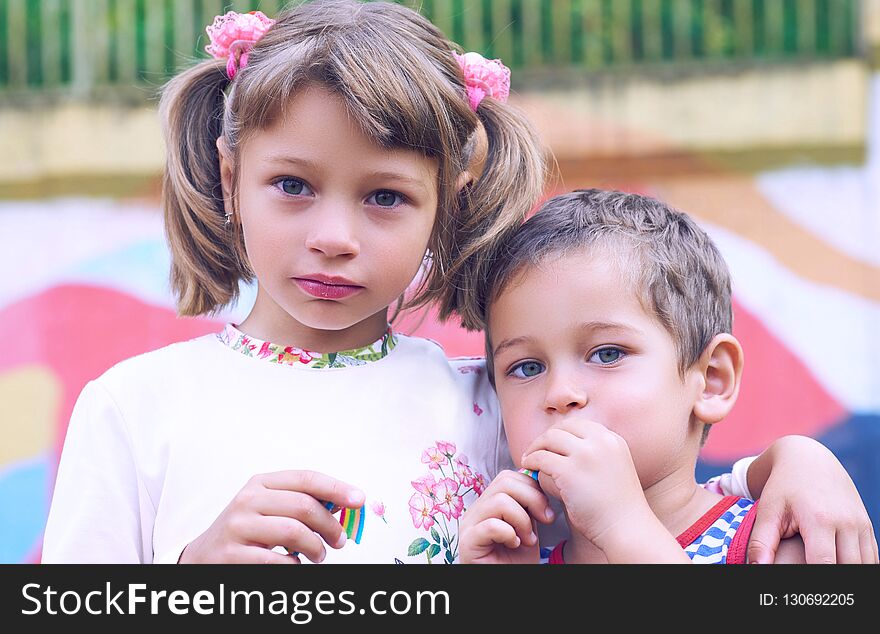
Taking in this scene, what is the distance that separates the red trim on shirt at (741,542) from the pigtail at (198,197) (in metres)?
0.91

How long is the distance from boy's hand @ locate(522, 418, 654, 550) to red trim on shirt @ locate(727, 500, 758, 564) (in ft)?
0.60

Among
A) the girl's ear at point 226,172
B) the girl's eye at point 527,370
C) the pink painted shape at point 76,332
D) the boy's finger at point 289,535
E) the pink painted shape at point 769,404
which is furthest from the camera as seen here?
the pink painted shape at point 76,332

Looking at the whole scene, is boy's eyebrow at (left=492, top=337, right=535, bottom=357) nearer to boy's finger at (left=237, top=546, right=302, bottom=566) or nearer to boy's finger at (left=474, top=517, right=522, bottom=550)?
boy's finger at (left=474, top=517, right=522, bottom=550)

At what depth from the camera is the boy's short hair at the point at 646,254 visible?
1.57m

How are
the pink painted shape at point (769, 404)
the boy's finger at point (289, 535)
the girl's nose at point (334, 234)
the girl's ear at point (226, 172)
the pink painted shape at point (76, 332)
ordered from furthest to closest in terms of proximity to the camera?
the pink painted shape at point (76, 332)
the pink painted shape at point (769, 404)
the girl's ear at point (226, 172)
the girl's nose at point (334, 234)
the boy's finger at point (289, 535)

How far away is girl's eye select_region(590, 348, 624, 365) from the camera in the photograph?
1.52 meters

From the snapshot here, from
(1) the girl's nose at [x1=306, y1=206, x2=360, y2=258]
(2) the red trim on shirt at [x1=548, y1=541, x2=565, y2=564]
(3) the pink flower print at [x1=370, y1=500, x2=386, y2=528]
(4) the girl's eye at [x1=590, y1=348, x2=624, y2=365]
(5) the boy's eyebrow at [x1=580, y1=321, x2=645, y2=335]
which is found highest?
(1) the girl's nose at [x1=306, y1=206, x2=360, y2=258]

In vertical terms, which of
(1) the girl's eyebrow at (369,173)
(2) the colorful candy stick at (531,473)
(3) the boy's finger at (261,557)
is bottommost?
(3) the boy's finger at (261,557)

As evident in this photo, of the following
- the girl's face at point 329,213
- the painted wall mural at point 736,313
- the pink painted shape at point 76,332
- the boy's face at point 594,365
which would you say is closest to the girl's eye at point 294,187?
the girl's face at point 329,213

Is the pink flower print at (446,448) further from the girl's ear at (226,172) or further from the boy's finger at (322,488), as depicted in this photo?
the girl's ear at (226,172)

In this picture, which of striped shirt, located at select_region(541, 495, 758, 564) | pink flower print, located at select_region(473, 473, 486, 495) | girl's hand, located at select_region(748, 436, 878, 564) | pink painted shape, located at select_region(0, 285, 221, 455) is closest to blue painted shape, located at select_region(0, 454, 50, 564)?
pink painted shape, located at select_region(0, 285, 221, 455)
